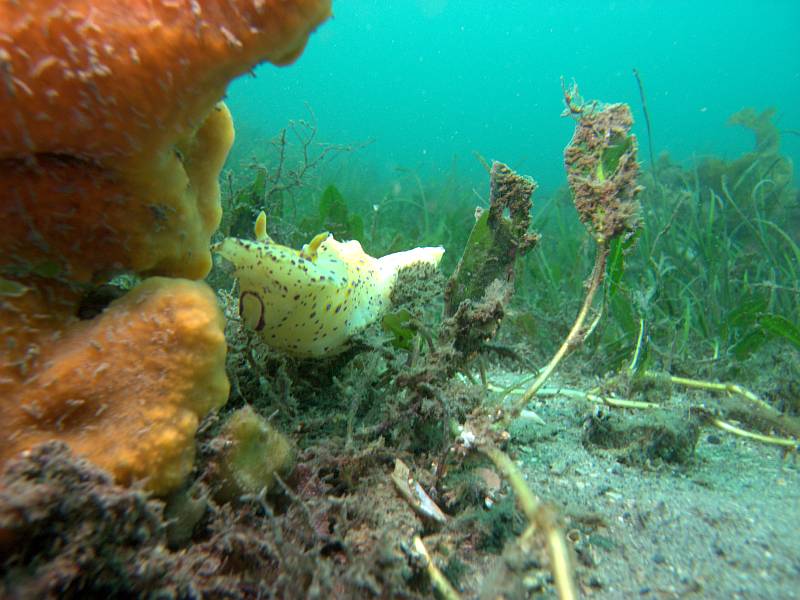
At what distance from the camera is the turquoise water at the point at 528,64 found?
7606cm

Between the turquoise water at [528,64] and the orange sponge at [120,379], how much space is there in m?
63.2

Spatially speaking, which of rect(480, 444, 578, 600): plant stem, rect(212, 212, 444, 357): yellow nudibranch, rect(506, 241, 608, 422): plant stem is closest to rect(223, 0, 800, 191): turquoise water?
rect(506, 241, 608, 422): plant stem

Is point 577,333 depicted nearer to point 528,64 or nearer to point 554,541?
point 554,541

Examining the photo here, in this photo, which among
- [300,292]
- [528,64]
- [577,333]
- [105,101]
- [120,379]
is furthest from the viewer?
Answer: [528,64]

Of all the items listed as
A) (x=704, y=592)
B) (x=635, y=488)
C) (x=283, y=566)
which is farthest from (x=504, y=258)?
(x=283, y=566)

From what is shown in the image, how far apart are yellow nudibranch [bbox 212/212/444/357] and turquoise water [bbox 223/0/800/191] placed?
62187mm

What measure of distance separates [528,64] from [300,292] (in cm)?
13423

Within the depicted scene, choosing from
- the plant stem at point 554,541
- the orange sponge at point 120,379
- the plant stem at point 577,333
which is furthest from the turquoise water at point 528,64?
the orange sponge at point 120,379

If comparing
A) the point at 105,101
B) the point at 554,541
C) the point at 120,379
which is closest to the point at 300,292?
the point at 120,379

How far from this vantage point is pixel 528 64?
384ft

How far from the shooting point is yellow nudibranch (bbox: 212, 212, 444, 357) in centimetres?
191

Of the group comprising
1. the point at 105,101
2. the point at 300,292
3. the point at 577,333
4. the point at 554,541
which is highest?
the point at 577,333

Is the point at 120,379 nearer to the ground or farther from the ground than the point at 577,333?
nearer to the ground

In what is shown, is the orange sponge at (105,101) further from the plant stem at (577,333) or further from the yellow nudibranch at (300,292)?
the plant stem at (577,333)
